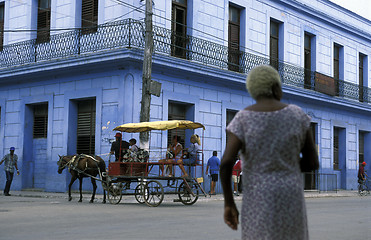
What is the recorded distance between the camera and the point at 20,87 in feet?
73.1

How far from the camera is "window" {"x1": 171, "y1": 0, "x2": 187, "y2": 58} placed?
20.7 metres

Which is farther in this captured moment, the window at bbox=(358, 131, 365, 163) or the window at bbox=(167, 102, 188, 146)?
the window at bbox=(358, 131, 365, 163)

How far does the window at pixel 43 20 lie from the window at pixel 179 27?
16.6ft

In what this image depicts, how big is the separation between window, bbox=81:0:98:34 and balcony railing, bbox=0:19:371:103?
385 millimetres

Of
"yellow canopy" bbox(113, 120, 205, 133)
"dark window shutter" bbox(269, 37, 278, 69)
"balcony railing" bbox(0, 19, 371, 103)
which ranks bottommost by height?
"yellow canopy" bbox(113, 120, 205, 133)

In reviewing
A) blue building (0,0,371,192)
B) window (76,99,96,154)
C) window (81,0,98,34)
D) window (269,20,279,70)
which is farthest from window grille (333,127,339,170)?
window (81,0,98,34)

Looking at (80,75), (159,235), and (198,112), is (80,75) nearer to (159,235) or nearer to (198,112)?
(198,112)

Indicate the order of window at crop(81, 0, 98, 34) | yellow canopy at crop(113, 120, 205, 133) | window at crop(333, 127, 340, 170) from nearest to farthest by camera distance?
yellow canopy at crop(113, 120, 205, 133)
window at crop(81, 0, 98, 34)
window at crop(333, 127, 340, 170)

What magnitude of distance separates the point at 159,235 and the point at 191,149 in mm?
8025

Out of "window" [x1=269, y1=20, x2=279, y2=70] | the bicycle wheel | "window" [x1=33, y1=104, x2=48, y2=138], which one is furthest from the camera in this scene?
"window" [x1=269, y1=20, x2=279, y2=70]

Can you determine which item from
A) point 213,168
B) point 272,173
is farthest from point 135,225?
point 213,168

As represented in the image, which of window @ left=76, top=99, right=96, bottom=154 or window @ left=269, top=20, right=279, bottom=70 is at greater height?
window @ left=269, top=20, right=279, bottom=70

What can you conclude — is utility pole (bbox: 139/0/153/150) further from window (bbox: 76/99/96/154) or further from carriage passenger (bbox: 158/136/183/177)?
Result: window (bbox: 76/99/96/154)

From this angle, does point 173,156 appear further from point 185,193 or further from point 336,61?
point 336,61
